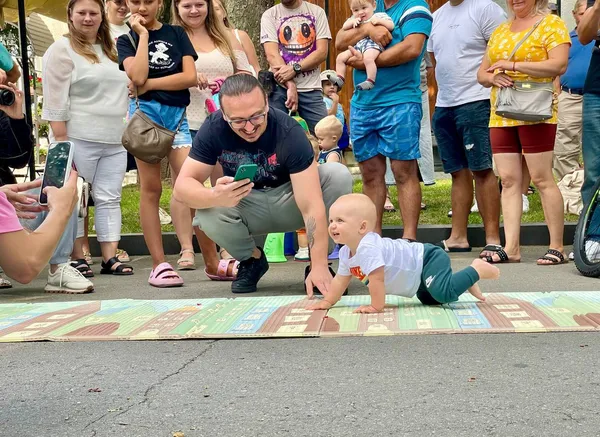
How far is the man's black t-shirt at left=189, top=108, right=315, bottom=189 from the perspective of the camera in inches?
212

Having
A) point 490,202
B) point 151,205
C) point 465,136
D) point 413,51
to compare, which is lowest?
point 490,202

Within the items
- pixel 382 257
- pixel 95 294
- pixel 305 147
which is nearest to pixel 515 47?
pixel 305 147

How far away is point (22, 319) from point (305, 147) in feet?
5.74

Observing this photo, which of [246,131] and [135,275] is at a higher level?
[246,131]

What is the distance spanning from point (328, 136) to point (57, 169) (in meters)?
4.87

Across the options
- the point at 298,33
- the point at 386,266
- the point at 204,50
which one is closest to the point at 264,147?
the point at 386,266

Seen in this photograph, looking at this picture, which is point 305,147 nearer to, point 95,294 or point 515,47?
point 95,294

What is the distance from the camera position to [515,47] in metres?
6.83

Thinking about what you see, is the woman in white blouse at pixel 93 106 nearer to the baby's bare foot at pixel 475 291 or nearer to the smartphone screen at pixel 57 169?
the baby's bare foot at pixel 475 291

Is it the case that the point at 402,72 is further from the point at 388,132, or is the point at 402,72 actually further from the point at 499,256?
the point at 499,256

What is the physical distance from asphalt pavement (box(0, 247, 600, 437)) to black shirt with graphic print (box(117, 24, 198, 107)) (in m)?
2.81

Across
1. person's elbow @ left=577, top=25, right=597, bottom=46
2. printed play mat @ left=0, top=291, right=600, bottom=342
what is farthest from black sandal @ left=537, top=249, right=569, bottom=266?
printed play mat @ left=0, top=291, right=600, bottom=342

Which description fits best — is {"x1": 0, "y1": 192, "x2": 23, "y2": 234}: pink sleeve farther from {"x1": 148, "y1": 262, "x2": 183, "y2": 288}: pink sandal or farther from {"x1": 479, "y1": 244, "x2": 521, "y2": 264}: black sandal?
{"x1": 479, "y1": 244, "x2": 521, "y2": 264}: black sandal

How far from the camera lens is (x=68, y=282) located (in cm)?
637
